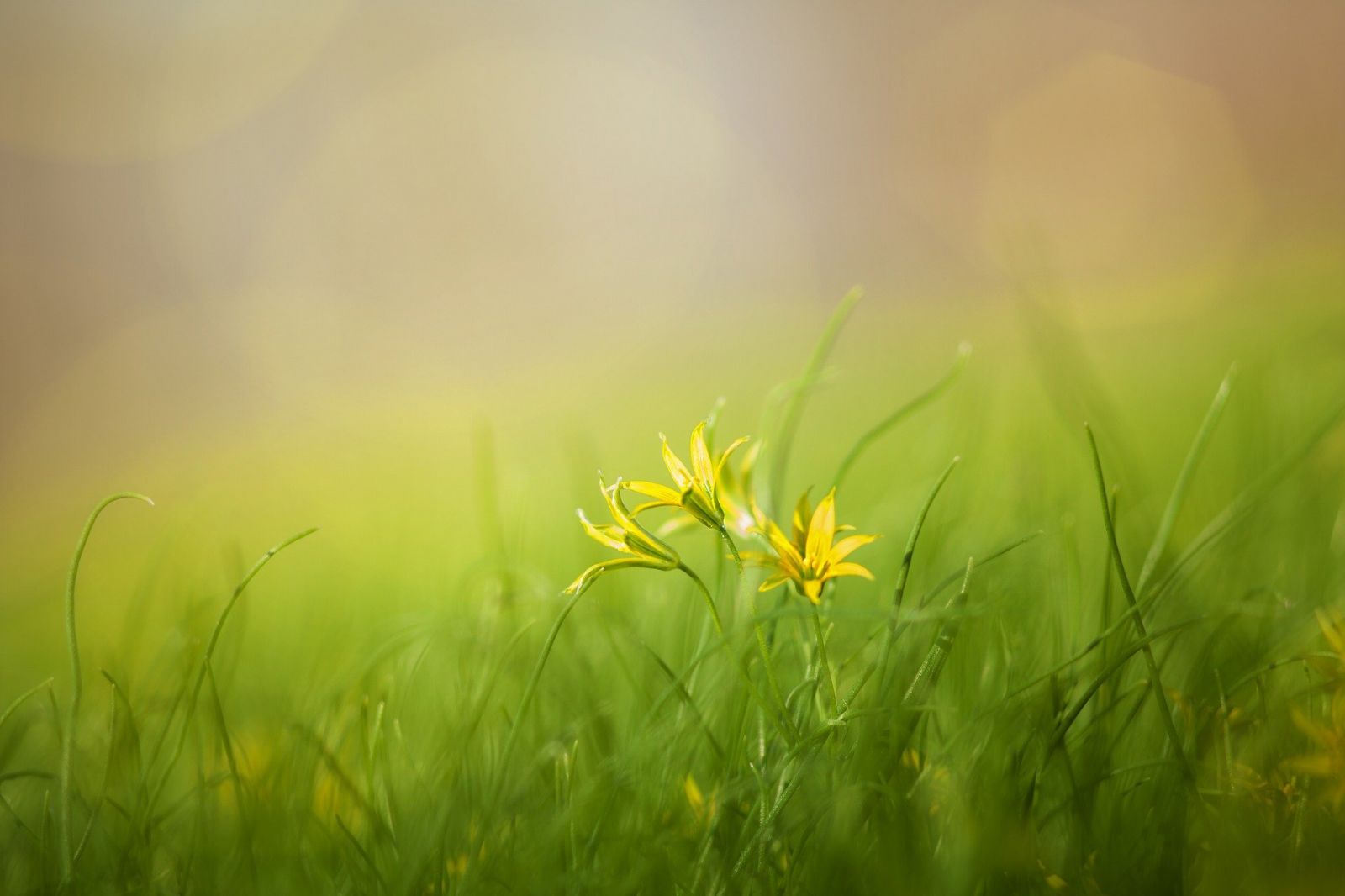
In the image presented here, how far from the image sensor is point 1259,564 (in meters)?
1.18

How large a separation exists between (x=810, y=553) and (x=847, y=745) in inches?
7.9

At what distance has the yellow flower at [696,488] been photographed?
0.76 m

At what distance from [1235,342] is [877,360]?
160 cm

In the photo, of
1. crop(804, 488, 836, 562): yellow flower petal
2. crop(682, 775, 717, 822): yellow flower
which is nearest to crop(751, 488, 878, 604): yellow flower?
crop(804, 488, 836, 562): yellow flower petal

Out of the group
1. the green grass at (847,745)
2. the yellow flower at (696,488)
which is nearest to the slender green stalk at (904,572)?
the green grass at (847,745)

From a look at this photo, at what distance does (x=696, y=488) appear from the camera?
778 mm

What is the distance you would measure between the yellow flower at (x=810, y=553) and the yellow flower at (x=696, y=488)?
0.05 meters

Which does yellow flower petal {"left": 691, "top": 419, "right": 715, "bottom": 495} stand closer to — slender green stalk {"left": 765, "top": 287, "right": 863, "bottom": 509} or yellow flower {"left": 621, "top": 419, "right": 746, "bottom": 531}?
yellow flower {"left": 621, "top": 419, "right": 746, "bottom": 531}

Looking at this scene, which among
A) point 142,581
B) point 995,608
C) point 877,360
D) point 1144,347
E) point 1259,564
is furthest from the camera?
point 877,360

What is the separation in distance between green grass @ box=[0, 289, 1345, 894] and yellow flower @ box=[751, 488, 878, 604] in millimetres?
29

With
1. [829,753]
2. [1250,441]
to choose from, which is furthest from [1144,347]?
[829,753]

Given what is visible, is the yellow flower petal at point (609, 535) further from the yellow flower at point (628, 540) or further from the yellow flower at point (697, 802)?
the yellow flower at point (697, 802)

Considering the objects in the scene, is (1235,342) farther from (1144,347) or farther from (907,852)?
(907,852)

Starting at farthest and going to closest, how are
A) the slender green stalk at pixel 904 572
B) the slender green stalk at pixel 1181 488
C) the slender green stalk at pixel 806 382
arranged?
the slender green stalk at pixel 806 382 < the slender green stalk at pixel 1181 488 < the slender green stalk at pixel 904 572
